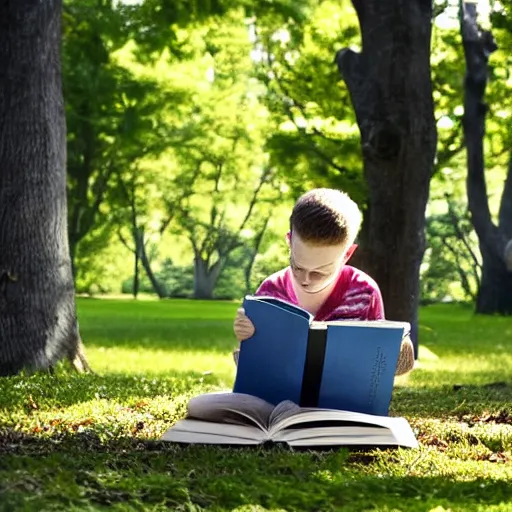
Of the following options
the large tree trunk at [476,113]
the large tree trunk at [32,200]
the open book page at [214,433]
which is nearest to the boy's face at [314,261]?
the open book page at [214,433]

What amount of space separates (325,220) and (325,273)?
0.27 metres

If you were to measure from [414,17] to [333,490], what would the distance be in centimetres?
786

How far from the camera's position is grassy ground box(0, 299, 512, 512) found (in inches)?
139

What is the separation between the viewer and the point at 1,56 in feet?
27.3

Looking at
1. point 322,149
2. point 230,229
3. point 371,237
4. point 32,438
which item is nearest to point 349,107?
point 322,149

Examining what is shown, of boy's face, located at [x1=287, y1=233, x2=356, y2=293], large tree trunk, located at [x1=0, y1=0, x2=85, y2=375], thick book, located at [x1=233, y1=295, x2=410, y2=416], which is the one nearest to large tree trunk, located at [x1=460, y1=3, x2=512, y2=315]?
large tree trunk, located at [x1=0, y1=0, x2=85, y2=375]

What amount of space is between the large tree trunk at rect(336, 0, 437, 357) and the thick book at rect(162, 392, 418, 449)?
6.27 meters

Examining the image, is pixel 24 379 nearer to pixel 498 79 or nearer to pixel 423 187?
pixel 423 187

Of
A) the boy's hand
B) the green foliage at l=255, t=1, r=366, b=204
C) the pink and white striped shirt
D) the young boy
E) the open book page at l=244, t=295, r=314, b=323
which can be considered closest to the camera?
the open book page at l=244, t=295, r=314, b=323

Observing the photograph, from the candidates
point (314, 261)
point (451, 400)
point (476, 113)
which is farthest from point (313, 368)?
point (476, 113)

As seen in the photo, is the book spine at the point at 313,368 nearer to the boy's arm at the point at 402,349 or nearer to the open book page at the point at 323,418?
the open book page at the point at 323,418

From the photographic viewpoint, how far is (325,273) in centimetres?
472

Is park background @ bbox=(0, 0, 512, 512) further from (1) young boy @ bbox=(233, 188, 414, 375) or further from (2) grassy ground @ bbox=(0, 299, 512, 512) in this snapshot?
(1) young boy @ bbox=(233, 188, 414, 375)

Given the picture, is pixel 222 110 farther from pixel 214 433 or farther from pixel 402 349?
pixel 214 433
